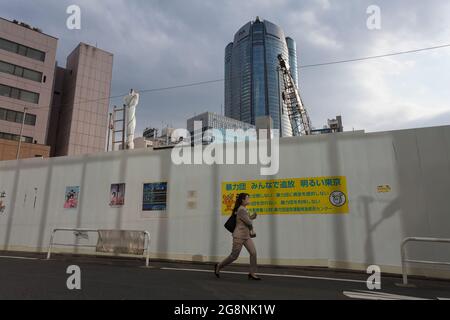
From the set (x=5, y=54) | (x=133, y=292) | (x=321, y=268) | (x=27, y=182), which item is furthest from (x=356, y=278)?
(x=5, y=54)

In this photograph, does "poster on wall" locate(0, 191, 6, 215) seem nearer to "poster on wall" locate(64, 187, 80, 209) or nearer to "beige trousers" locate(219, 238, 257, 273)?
"poster on wall" locate(64, 187, 80, 209)

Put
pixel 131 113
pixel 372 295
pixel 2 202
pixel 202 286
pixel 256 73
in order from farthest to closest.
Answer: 1. pixel 256 73
2. pixel 131 113
3. pixel 2 202
4. pixel 202 286
5. pixel 372 295

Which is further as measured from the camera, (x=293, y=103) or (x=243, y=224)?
(x=293, y=103)

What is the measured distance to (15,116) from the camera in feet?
153

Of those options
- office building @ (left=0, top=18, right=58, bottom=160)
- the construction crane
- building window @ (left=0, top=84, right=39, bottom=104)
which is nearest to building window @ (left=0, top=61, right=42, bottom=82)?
office building @ (left=0, top=18, right=58, bottom=160)

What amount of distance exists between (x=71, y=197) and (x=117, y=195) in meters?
2.07

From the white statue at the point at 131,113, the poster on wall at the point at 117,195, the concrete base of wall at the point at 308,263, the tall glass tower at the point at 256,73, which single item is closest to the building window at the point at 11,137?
the tall glass tower at the point at 256,73

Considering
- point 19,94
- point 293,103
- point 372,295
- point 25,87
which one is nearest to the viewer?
point 372,295

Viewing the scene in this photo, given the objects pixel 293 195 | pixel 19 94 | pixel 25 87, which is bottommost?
pixel 293 195

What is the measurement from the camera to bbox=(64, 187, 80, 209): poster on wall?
1162 centimetres

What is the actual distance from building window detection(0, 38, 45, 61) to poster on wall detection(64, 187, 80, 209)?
47.8 meters

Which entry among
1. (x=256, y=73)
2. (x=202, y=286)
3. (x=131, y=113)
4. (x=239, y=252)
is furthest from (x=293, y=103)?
(x=202, y=286)

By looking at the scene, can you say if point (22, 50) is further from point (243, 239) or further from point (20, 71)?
point (243, 239)
